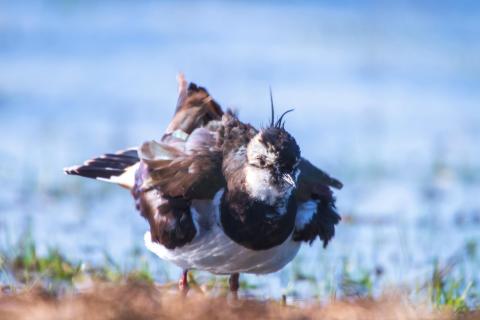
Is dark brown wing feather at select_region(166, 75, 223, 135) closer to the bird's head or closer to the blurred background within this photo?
the bird's head

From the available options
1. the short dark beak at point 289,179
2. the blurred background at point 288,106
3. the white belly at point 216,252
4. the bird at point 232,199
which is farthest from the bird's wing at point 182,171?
the blurred background at point 288,106

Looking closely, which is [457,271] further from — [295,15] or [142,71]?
[295,15]

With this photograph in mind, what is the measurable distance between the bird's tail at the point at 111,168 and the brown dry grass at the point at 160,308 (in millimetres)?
2647

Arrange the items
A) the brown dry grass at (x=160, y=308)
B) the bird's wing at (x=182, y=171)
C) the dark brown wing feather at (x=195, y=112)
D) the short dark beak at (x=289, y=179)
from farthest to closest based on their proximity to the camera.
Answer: the dark brown wing feather at (x=195, y=112) → the bird's wing at (x=182, y=171) → the short dark beak at (x=289, y=179) → the brown dry grass at (x=160, y=308)

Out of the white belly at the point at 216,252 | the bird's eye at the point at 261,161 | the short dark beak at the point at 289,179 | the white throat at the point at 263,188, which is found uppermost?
the bird's eye at the point at 261,161

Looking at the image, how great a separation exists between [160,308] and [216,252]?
5.71 feet

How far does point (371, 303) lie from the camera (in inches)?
202

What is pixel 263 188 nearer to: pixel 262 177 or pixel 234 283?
pixel 262 177

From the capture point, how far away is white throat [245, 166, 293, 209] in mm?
6355

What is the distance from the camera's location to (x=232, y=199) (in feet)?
21.0

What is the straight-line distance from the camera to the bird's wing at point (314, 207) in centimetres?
A: 677

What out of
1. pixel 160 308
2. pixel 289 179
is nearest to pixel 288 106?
pixel 289 179

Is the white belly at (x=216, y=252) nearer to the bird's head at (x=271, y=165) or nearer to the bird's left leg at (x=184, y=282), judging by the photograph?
the bird's left leg at (x=184, y=282)

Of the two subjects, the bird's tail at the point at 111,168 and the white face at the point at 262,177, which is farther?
the bird's tail at the point at 111,168
